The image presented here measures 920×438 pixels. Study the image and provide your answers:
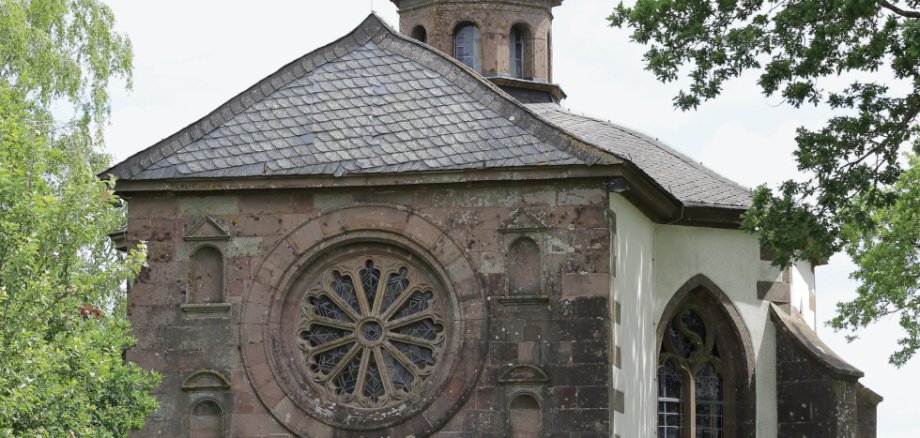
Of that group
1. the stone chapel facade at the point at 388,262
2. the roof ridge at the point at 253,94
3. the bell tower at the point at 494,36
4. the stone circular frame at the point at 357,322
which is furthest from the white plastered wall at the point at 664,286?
the bell tower at the point at 494,36

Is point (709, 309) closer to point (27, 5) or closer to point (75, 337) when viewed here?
point (75, 337)

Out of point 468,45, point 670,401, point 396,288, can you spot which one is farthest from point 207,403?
point 468,45

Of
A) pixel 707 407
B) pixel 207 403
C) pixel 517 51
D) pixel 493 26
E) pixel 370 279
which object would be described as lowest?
pixel 207 403

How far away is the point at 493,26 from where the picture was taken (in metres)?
34.5

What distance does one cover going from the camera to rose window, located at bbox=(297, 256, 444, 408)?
2586cm

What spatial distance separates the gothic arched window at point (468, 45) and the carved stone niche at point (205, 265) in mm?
9126

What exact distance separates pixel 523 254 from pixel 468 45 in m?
9.55

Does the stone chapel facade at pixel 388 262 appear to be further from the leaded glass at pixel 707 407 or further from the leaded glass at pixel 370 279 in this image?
the leaded glass at pixel 707 407

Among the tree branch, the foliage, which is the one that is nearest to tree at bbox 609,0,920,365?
the tree branch

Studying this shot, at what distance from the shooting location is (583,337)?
25156 mm

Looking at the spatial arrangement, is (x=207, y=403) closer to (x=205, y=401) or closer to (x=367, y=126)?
(x=205, y=401)

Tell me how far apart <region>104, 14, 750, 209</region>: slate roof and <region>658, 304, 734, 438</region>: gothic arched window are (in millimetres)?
2663

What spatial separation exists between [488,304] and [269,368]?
9.05ft

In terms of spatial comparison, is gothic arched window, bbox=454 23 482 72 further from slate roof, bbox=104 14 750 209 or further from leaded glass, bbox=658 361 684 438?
leaded glass, bbox=658 361 684 438
